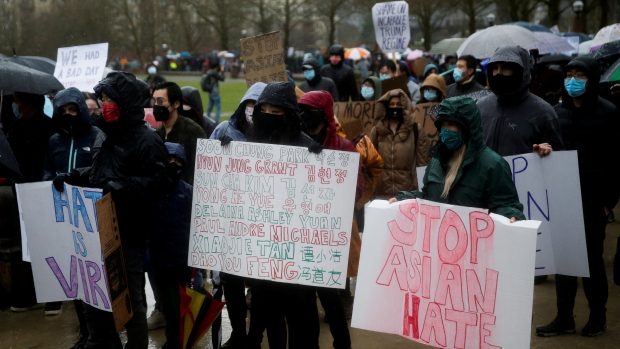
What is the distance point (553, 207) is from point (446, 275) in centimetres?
131

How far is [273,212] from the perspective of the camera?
15.2 ft

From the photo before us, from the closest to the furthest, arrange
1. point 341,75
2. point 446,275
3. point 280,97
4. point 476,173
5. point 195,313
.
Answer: point 446,275 → point 476,173 → point 280,97 → point 195,313 → point 341,75

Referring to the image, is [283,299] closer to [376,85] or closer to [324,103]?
[324,103]

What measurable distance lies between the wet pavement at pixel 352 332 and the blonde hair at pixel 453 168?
1.76 meters


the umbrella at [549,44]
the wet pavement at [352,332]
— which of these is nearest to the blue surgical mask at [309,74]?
the wet pavement at [352,332]

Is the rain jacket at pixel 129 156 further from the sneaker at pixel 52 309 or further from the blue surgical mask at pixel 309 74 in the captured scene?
the blue surgical mask at pixel 309 74

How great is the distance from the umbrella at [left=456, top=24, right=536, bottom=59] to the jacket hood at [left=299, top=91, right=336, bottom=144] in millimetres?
4872

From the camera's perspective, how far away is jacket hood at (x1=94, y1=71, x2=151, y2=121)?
15.3ft

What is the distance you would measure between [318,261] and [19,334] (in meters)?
2.86

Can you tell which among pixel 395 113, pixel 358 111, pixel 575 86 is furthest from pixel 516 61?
pixel 358 111

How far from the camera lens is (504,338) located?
3861 mm

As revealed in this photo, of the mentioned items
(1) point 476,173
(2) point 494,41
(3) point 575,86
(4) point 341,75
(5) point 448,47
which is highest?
(5) point 448,47

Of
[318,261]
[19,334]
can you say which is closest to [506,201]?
[318,261]

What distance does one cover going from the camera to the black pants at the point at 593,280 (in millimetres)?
5453
